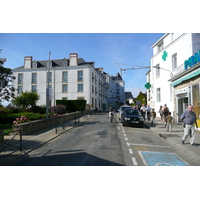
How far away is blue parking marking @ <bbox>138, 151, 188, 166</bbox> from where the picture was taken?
5125 mm

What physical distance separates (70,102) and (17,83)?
60.0ft

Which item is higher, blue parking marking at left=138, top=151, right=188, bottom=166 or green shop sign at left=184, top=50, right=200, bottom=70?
green shop sign at left=184, top=50, right=200, bottom=70

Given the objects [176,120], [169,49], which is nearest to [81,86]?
[169,49]

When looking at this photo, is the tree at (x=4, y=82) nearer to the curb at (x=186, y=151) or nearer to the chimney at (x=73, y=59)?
the curb at (x=186, y=151)

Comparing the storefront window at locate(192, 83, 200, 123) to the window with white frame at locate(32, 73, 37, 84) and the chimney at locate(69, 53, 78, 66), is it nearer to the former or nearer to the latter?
the chimney at locate(69, 53, 78, 66)

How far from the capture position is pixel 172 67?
59.1ft

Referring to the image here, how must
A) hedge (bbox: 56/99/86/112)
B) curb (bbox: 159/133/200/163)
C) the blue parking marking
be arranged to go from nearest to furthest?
the blue parking marking
curb (bbox: 159/133/200/163)
hedge (bbox: 56/99/86/112)

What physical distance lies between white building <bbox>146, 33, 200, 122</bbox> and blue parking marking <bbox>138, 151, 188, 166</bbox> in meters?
7.52

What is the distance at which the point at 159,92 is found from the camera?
72.7ft

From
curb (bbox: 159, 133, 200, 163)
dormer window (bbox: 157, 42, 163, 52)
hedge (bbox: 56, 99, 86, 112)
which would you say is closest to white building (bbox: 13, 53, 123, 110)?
hedge (bbox: 56, 99, 86, 112)

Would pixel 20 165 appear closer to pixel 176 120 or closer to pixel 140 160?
pixel 140 160

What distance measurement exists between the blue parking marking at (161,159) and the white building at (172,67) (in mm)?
7522

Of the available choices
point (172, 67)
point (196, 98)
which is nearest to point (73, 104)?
point (172, 67)

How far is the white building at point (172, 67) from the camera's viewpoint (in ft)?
45.5
